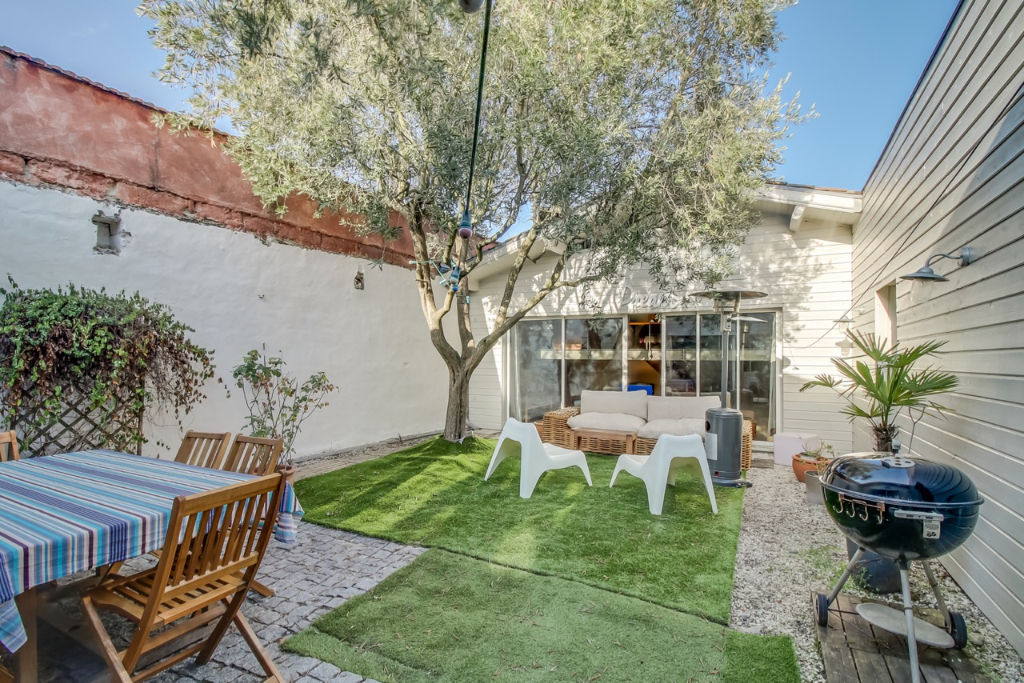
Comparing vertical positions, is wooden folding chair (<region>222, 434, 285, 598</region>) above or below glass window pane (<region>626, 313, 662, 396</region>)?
below

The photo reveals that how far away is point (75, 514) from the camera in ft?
6.56

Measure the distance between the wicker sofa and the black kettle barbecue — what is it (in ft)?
12.7

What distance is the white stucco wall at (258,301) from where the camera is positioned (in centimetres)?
448

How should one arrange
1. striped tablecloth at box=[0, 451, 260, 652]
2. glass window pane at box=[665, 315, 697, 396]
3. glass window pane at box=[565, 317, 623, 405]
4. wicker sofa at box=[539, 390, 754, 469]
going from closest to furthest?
striped tablecloth at box=[0, 451, 260, 652], wicker sofa at box=[539, 390, 754, 469], glass window pane at box=[665, 315, 697, 396], glass window pane at box=[565, 317, 623, 405]

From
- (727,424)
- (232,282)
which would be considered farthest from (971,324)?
(232,282)

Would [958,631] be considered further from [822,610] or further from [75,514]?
[75,514]

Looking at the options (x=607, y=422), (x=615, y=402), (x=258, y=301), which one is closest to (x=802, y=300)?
(x=615, y=402)

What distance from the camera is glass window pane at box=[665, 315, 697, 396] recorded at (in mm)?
7336

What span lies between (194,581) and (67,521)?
0.52 metres

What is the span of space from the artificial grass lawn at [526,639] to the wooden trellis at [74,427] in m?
2.81

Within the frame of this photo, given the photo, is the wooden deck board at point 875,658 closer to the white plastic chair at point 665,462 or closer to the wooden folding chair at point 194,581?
the white plastic chair at point 665,462

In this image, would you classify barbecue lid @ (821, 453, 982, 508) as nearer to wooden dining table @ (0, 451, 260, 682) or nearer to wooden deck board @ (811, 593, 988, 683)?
wooden deck board @ (811, 593, 988, 683)

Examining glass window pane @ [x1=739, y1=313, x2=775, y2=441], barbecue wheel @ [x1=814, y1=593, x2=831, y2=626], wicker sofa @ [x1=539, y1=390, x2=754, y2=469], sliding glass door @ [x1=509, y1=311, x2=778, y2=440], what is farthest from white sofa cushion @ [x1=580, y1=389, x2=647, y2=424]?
barbecue wheel @ [x1=814, y1=593, x2=831, y2=626]

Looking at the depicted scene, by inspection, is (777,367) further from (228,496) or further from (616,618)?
(228,496)
